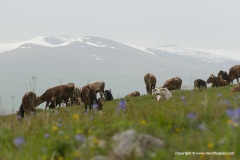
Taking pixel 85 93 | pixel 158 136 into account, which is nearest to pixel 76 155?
pixel 158 136

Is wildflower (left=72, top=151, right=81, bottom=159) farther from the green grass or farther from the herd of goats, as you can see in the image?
the herd of goats

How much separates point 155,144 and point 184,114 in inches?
57.5

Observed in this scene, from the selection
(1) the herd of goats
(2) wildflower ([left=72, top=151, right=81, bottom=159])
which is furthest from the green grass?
(1) the herd of goats

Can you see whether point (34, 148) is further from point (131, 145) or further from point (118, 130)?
point (131, 145)

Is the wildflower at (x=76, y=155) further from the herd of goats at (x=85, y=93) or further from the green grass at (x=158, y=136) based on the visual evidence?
the herd of goats at (x=85, y=93)

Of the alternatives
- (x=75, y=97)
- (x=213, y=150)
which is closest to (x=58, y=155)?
(x=213, y=150)

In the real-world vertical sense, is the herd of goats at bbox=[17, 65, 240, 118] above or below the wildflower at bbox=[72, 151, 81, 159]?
below

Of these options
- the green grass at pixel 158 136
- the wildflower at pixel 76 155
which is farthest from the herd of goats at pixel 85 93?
the wildflower at pixel 76 155

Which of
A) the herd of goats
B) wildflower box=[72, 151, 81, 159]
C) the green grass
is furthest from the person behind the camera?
the herd of goats

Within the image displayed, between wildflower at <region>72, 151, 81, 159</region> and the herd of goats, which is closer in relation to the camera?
wildflower at <region>72, 151, 81, 159</region>

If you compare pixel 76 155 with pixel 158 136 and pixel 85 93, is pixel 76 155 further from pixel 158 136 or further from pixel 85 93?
pixel 85 93

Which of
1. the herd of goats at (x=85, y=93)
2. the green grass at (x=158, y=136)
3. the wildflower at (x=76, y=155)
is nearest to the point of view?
the wildflower at (x=76, y=155)

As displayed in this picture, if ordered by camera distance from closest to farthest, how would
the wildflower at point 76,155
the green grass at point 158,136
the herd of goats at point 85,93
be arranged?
the wildflower at point 76,155
the green grass at point 158,136
the herd of goats at point 85,93

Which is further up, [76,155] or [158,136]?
[158,136]
